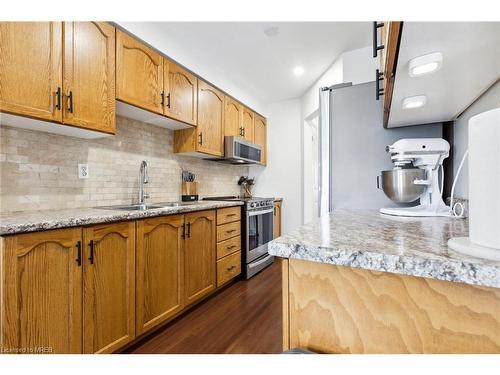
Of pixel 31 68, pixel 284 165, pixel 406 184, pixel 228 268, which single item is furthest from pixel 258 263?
pixel 31 68

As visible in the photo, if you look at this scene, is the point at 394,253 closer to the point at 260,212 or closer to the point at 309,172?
the point at 260,212

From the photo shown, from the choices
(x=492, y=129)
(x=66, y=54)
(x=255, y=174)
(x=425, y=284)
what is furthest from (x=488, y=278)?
(x=255, y=174)

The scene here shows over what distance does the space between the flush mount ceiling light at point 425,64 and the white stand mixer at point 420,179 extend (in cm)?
49

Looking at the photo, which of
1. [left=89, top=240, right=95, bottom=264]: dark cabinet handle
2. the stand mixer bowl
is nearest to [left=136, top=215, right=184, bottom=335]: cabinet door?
[left=89, top=240, right=95, bottom=264]: dark cabinet handle

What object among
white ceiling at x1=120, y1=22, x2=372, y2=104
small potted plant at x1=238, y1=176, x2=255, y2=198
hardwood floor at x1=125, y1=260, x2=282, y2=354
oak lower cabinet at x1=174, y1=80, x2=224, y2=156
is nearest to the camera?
hardwood floor at x1=125, y1=260, x2=282, y2=354

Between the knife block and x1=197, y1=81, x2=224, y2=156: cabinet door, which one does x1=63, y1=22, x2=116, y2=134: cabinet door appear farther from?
the knife block

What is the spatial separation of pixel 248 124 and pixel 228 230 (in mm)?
1732

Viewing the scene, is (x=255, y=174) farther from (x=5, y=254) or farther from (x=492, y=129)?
(x=492, y=129)

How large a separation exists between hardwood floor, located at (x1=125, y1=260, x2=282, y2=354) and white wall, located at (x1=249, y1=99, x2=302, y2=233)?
1703 mm

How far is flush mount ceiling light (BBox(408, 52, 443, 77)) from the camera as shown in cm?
74

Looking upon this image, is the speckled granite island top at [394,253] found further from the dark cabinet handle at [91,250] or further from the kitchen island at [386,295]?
the dark cabinet handle at [91,250]

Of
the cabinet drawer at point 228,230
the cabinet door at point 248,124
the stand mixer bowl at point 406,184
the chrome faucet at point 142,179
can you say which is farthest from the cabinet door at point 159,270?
→ the cabinet door at point 248,124

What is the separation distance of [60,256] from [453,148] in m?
2.14
